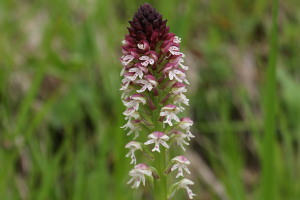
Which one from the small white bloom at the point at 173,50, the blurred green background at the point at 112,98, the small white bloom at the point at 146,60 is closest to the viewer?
the small white bloom at the point at 146,60

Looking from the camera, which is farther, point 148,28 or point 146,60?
point 148,28

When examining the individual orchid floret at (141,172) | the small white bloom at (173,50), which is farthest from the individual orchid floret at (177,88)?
the individual orchid floret at (141,172)

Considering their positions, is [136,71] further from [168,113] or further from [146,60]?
[168,113]

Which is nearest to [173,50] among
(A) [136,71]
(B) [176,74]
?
(B) [176,74]

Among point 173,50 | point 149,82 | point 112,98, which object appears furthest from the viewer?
point 112,98

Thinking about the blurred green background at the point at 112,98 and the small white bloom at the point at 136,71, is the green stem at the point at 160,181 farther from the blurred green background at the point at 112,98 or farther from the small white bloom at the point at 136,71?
the blurred green background at the point at 112,98

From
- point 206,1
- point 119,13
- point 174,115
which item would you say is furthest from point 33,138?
point 206,1

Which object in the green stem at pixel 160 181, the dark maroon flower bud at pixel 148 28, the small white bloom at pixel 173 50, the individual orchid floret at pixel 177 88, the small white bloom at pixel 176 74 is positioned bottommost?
the green stem at pixel 160 181

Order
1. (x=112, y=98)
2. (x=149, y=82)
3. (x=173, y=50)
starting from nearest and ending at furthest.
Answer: (x=149, y=82) < (x=173, y=50) < (x=112, y=98)

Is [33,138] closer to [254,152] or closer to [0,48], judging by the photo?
[0,48]
